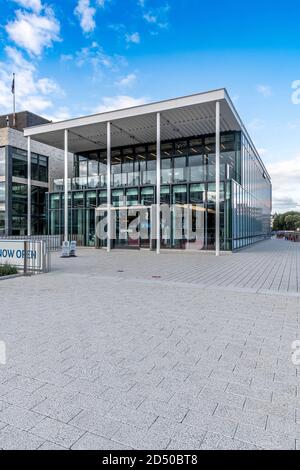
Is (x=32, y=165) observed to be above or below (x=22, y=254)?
above

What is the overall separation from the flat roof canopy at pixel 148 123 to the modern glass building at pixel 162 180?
7 centimetres

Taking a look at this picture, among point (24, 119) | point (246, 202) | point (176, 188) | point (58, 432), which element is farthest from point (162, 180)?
point (58, 432)

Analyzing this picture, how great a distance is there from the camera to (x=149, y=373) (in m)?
3.59

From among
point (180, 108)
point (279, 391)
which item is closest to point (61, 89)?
point (180, 108)

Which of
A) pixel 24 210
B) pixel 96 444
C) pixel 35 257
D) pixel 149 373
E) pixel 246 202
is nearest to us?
pixel 96 444

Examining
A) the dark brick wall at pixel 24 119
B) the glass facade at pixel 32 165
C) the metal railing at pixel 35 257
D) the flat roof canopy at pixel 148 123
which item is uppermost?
the dark brick wall at pixel 24 119

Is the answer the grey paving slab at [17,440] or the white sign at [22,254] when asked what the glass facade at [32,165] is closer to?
the white sign at [22,254]

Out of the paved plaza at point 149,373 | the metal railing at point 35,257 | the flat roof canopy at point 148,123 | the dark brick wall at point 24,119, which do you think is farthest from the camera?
the dark brick wall at point 24,119

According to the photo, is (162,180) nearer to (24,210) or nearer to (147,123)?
(147,123)

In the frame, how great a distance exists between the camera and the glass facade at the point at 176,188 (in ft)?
71.8

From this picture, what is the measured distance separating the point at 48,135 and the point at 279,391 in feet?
94.5

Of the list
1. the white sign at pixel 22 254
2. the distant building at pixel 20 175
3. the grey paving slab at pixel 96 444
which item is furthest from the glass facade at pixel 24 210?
the grey paving slab at pixel 96 444

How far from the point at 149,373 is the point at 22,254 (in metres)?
9.73
